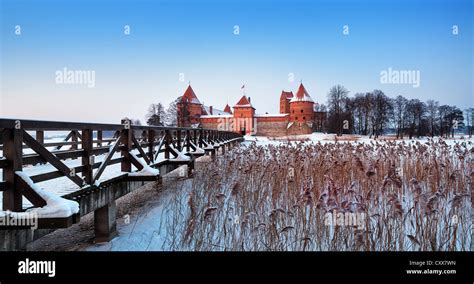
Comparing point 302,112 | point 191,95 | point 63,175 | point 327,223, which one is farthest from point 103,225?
point 191,95

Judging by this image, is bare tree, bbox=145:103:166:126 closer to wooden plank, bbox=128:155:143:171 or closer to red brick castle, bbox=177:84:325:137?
red brick castle, bbox=177:84:325:137

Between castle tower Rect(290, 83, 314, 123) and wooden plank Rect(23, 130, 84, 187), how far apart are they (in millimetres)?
72096

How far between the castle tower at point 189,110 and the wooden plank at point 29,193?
61121mm

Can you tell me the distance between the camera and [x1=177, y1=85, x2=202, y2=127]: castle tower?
65438 millimetres

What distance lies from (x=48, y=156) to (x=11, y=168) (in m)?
0.50

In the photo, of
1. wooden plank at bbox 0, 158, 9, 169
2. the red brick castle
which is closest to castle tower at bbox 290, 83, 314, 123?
the red brick castle

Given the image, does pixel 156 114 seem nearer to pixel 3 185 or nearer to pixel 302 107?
pixel 302 107

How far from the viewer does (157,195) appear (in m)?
8.81

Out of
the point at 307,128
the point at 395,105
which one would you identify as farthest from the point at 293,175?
the point at 395,105

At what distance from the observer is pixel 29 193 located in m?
3.24

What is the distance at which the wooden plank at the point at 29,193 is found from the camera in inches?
126

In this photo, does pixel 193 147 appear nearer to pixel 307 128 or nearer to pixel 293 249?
pixel 293 249
